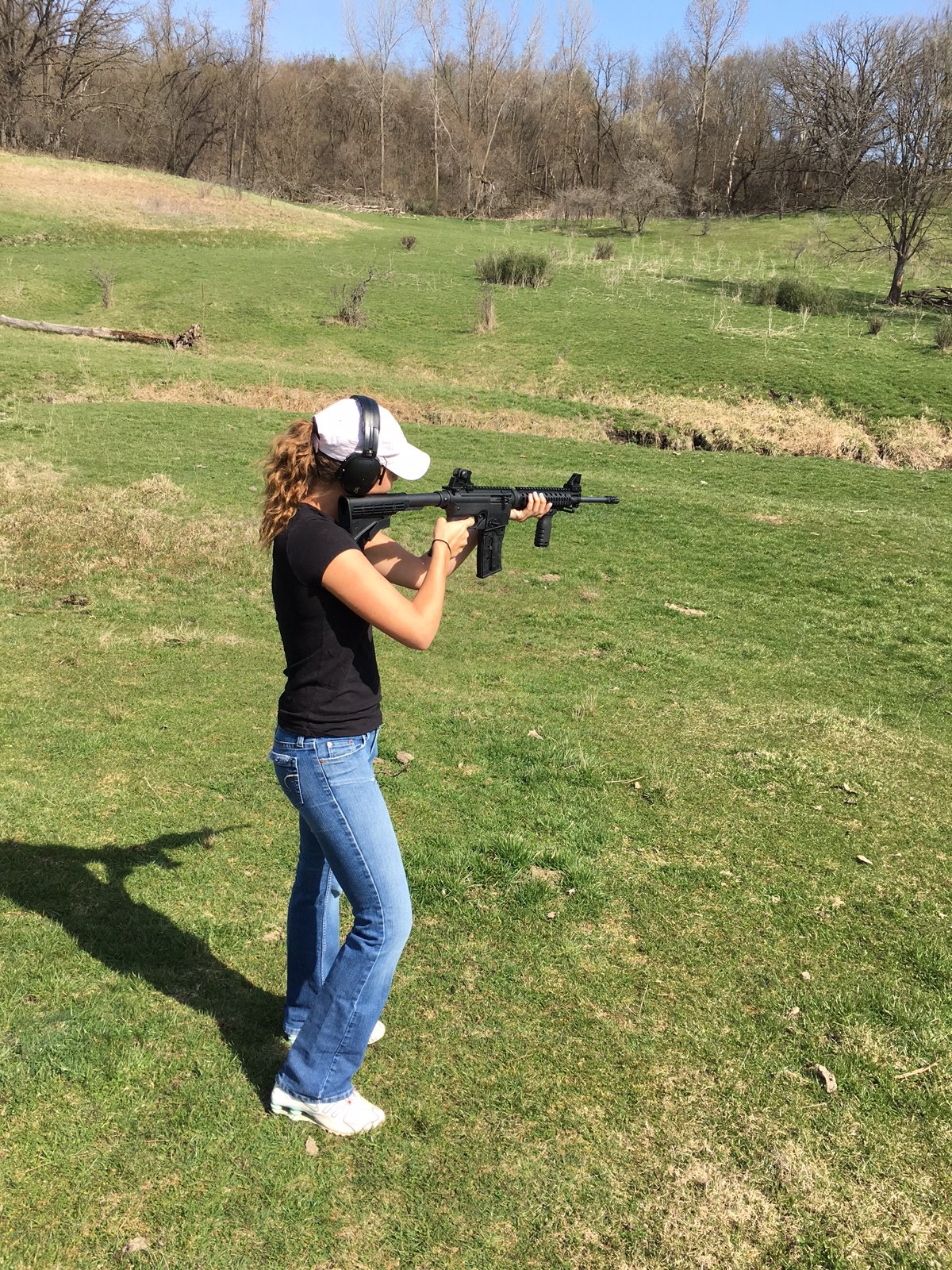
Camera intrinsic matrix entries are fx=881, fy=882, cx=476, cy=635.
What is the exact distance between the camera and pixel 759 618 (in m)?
11.3

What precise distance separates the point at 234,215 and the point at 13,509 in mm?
39419

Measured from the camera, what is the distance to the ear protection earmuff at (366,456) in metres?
2.97

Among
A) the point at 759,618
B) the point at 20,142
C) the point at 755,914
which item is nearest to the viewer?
the point at 755,914

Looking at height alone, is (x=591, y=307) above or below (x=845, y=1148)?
above

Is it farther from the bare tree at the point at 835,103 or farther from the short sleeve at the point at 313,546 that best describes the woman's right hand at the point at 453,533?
the bare tree at the point at 835,103

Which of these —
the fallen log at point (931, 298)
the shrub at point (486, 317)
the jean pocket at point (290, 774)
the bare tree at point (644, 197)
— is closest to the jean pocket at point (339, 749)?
the jean pocket at point (290, 774)

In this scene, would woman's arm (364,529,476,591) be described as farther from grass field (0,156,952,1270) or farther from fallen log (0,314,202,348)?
fallen log (0,314,202,348)

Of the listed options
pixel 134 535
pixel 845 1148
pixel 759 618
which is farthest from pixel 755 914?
pixel 134 535

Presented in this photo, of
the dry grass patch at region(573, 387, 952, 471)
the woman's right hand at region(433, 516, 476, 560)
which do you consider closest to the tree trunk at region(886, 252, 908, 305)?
the dry grass patch at region(573, 387, 952, 471)

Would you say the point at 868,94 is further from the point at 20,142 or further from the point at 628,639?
the point at 628,639

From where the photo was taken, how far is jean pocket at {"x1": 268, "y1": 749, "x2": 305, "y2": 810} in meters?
3.00

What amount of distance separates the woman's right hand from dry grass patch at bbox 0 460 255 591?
820 centimetres

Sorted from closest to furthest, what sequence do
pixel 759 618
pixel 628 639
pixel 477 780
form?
pixel 477 780, pixel 628 639, pixel 759 618

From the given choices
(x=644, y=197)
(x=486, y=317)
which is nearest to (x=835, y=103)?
(x=644, y=197)
